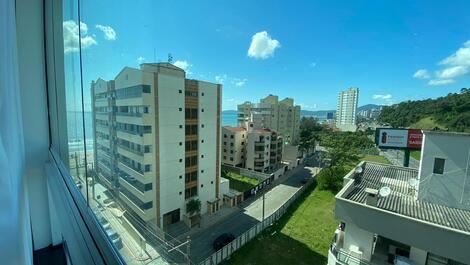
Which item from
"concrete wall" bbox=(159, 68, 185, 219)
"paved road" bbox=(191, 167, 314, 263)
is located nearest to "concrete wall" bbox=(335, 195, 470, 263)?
"paved road" bbox=(191, 167, 314, 263)

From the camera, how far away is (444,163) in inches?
88.4

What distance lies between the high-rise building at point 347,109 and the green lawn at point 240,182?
6.39 metres

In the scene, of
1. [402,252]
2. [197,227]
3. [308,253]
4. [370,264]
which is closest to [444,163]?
[402,252]

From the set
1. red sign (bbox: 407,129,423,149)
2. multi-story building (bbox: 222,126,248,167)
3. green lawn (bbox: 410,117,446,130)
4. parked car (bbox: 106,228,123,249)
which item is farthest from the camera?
multi-story building (bbox: 222,126,248,167)

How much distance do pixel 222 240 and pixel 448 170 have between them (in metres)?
4.24

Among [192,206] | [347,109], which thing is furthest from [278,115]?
[192,206]

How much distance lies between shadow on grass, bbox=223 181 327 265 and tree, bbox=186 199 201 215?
1.62 meters

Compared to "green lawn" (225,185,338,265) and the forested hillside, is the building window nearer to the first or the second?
the forested hillside

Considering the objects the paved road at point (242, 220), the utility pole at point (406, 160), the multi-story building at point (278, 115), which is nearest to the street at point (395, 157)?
the utility pole at point (406, 160)

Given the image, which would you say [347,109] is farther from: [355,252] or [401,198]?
[355,252]

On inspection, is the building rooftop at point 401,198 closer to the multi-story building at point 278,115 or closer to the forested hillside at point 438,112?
the forested hillside at point 438,112

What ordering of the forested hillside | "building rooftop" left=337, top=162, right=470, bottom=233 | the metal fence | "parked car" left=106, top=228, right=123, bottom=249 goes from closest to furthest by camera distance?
"parked car" left=106, top=228, right=123, bottom=249
the forested hillside
"building rooftop" left=337, top=162, right=470, bottom=233
the metal fence

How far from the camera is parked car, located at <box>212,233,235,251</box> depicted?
473 centimetres

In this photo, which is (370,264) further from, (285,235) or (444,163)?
(285,235)
